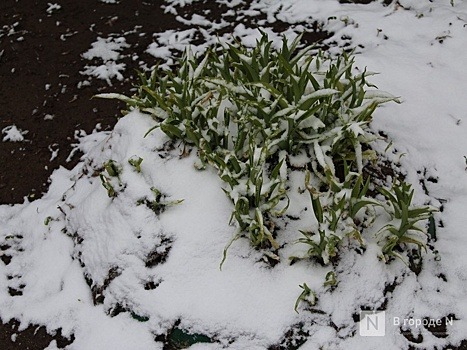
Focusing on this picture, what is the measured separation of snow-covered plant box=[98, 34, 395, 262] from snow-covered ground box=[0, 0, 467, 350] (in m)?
0.14

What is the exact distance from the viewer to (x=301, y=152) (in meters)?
2.46

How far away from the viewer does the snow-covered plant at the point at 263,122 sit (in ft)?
7.43

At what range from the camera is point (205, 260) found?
7.51 feet

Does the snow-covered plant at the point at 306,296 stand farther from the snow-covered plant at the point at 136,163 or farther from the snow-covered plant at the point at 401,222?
the snow-covered plant at the point at 136,163

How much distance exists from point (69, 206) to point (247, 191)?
1.11 metres

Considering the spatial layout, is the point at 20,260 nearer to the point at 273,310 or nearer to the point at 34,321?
the point at 34,321

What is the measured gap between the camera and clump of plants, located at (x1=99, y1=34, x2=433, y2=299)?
2199 millimetres

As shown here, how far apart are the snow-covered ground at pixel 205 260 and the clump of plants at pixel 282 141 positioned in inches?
4.5

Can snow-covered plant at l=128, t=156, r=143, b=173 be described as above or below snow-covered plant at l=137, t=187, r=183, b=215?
above

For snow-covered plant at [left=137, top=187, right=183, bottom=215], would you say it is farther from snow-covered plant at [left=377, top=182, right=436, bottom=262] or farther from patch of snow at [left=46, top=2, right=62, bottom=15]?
patch of snow at [left=46, top=2, right=62, bottom=15]

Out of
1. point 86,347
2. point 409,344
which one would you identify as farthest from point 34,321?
point 409,344

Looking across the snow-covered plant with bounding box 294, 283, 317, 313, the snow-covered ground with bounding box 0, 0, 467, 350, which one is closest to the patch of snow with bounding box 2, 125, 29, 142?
the snow-covered ground with bounding box 0, 0, 467, 350

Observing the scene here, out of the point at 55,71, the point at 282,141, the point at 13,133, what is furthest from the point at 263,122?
the point at 55,71

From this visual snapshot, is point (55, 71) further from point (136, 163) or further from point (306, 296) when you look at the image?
point (306, 296)
